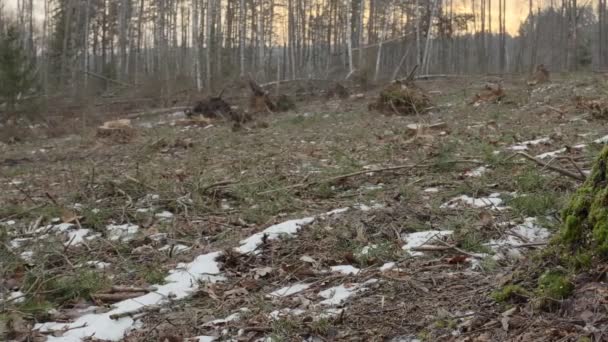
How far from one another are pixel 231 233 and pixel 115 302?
1357mm

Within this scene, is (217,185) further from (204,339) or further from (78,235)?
(204,339)

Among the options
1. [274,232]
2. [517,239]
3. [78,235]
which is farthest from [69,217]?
[517,239]

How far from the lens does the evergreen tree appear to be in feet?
51.0

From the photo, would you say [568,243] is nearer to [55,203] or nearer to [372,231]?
[372,231]

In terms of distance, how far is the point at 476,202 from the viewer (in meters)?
4.59

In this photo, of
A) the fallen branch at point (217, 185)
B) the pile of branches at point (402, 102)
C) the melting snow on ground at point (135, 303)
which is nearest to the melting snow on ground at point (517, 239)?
the melting snow on ground at point (135, 303)

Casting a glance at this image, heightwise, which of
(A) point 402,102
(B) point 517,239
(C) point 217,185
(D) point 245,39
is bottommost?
(B) point 517,239

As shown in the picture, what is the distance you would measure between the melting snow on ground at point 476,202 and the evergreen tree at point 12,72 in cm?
1519

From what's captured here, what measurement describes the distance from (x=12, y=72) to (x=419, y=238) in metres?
15.6

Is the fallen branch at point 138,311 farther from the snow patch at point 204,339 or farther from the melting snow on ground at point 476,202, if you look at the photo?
the melting snow on ground at point 476,202

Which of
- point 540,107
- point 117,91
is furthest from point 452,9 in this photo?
point 540,107

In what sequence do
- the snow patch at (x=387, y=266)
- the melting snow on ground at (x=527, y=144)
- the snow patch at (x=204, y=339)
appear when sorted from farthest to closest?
1. the melting snow on ground at (x=527, y=144)
2. the snow patch at (x=387, y=266)
3. the snow patch at (x=204, y=339)

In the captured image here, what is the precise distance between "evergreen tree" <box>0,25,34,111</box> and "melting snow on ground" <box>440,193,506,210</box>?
15193 mm

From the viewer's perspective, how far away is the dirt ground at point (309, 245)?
2607mm
